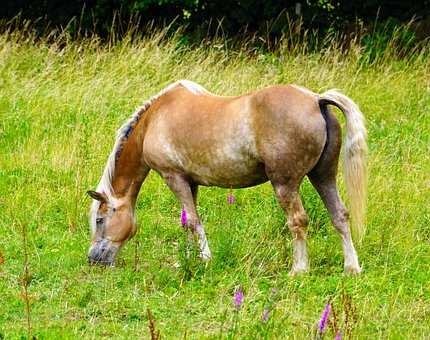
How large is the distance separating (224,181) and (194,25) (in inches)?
360

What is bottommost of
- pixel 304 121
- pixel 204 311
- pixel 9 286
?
pixel 9 286

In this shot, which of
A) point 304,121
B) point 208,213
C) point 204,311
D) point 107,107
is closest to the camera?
point 204,311

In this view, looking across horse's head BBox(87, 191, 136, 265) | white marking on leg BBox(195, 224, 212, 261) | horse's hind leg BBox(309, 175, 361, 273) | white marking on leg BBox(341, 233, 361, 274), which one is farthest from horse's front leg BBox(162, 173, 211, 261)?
white marking on leg BBox(341, 233, 361, 274)

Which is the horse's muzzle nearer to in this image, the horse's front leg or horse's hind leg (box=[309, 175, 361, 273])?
the horse's front leg

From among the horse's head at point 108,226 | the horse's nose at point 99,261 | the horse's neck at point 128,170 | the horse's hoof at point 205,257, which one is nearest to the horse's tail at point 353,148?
the horse's hoof at point 205,257

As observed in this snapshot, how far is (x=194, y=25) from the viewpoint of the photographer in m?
15.7

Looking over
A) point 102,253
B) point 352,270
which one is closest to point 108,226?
point 102,253

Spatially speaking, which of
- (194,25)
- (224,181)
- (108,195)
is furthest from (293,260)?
(194,25)

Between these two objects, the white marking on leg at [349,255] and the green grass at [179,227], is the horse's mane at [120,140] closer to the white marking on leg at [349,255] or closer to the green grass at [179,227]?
the green grass at [179,227]

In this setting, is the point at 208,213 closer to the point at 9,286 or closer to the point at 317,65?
the point at 9,286

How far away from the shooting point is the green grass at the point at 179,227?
5.86 metres

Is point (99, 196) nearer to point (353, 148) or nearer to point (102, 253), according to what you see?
point (102, 253)

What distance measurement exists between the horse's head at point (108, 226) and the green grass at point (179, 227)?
0.12m

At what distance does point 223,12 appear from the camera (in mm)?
15797
